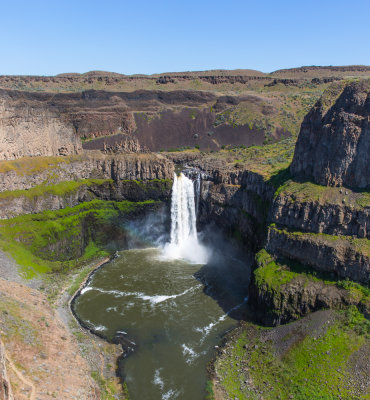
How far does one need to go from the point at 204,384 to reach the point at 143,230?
32207mm

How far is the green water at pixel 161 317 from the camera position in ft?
93.8

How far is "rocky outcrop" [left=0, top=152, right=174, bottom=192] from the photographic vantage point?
5236cm

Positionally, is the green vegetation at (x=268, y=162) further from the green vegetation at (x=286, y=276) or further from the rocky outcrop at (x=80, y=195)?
the green vegetation at (x=286, y=276)

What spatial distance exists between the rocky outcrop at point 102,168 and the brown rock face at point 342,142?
26085mm

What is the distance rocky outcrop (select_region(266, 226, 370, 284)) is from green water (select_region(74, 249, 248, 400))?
8441 millimetres

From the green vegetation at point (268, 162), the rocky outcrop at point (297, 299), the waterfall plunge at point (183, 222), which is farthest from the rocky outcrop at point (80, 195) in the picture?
the rocky outcrop at point (297, 299)

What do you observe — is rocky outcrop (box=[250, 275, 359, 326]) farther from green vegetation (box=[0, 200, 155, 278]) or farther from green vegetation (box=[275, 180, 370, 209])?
green vegetation (box=[0, 200, 155, 278])

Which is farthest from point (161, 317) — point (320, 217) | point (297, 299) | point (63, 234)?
point (63, 234)

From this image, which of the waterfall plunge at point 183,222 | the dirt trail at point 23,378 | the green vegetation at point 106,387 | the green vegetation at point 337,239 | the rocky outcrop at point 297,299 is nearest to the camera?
the dirt trail at point 23,378

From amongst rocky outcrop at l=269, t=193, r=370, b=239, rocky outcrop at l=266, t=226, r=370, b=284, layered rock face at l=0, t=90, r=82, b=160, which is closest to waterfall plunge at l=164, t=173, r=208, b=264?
layered rock face at l=0, t=90, r=82, b=160

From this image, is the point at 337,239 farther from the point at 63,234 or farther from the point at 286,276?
the point at 63,234

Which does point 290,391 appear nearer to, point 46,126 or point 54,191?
point 54,191

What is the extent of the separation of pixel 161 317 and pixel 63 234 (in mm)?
19909

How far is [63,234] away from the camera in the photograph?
49000 millimetres
